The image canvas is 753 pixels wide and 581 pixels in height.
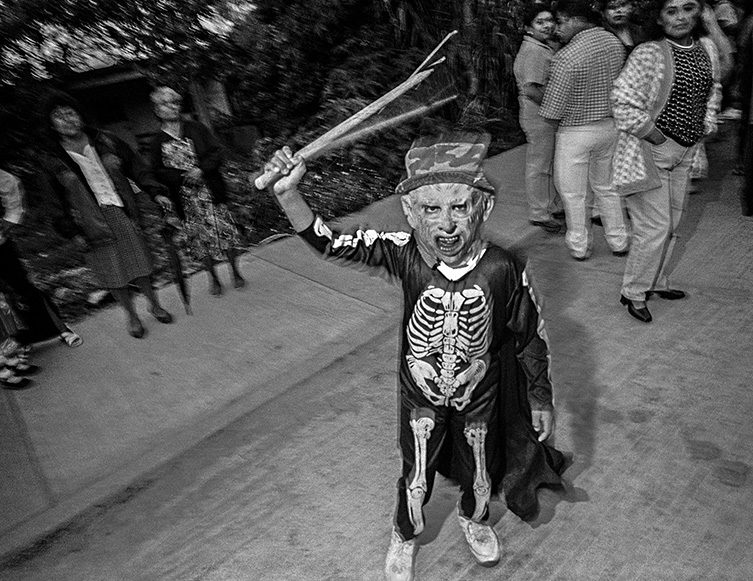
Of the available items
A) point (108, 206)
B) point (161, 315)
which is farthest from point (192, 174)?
point (161, 315)

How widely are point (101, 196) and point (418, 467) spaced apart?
119 inches

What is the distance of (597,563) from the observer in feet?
9.21

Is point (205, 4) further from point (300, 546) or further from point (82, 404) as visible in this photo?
point (300, 546)

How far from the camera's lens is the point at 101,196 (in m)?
4.60

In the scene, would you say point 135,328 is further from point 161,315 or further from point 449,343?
point 449,343

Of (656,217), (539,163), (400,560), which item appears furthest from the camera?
(539,163)

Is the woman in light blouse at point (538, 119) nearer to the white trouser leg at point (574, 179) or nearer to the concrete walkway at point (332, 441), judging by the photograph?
the white trouser leg at point (574, 179)

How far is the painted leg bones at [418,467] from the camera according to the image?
2.54m

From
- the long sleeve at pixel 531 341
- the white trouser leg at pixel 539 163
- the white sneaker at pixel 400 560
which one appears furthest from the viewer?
the white trouser leg at pixel 539 163

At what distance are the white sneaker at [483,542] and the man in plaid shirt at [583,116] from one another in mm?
2937

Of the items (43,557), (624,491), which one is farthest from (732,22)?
(43,557)

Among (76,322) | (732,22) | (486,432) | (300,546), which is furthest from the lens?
(732,22)

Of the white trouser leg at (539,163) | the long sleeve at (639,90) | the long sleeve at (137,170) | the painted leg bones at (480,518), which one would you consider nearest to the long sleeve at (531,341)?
the painted leg bones at (480,518)

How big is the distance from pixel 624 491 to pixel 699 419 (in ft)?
2.27
